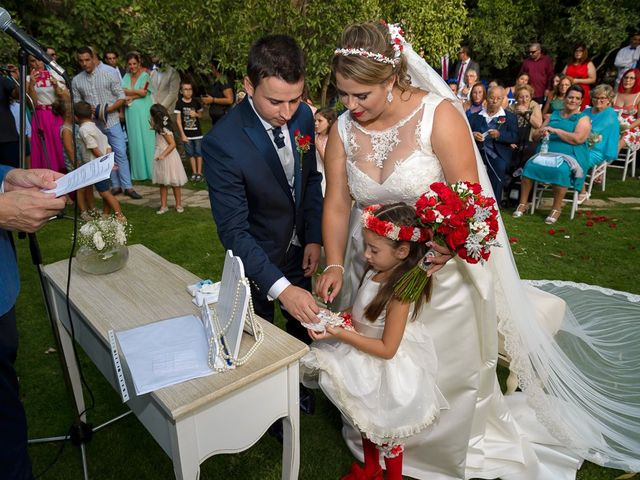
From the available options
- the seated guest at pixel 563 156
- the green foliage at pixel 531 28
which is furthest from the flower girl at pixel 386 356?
the green foliage at pixel 531 28

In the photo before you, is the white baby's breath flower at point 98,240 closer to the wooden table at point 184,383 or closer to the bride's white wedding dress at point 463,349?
the wooden table at point 184,383

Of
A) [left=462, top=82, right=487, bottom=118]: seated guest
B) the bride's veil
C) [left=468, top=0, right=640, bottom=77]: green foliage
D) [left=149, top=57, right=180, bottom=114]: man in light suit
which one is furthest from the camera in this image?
[left=468, top=0, right=640, bottom=77]: green foliage

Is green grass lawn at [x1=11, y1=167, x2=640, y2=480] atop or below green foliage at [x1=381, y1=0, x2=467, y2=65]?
below

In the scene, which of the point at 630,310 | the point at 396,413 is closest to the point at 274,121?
the point at 396,413

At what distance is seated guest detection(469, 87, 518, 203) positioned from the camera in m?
7.93

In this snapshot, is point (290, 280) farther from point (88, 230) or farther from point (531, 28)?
point (531, 28)

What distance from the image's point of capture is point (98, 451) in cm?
314

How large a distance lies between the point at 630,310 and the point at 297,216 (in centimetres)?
353

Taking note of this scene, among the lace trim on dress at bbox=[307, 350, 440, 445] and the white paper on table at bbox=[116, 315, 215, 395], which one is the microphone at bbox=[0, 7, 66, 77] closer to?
the white paper on table at bbox=[116, 315, 215, 395]

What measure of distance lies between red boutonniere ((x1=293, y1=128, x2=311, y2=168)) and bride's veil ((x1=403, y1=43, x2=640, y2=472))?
783 millimetres

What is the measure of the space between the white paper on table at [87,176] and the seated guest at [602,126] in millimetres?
8016

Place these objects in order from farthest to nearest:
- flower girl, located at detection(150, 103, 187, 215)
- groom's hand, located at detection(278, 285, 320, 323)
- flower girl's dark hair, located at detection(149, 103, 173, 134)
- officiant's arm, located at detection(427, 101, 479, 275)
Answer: flower girl's dark hair, located at detection(149, 103, 173, 134) → flower girl, located at detection(150, 103, 187, 215) → officiant's arm, located at detection(427, 101, 479, 275) → groom's hand, located at detection(278, 285, 320, 323)

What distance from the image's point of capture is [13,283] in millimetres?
2045

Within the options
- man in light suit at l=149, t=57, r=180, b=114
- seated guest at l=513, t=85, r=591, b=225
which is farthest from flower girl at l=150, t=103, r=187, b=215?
seated guest at l=513, t=85, r=591, b=225
